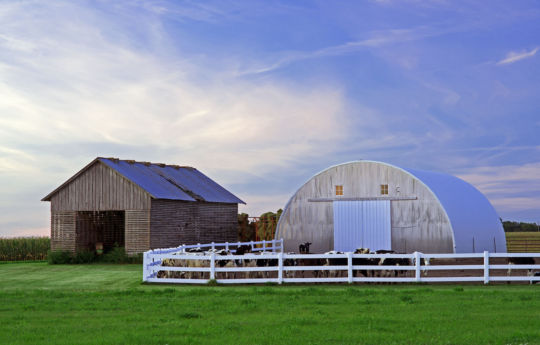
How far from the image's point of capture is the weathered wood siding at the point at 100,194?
120 ft

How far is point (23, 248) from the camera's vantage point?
44.7 m

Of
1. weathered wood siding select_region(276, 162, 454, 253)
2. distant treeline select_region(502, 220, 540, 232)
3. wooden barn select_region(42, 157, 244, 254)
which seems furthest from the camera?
distant treeline select_region(502, 220, 540, 232)

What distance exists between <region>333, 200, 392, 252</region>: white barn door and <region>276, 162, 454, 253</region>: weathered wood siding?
13.7 inches

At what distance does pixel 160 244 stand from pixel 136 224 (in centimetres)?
172

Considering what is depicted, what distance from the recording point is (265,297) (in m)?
17.6

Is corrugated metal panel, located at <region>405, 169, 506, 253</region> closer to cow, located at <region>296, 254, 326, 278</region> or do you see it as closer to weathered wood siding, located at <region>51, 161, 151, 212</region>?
cow, located at <region>296, 254, 326, 278</region>

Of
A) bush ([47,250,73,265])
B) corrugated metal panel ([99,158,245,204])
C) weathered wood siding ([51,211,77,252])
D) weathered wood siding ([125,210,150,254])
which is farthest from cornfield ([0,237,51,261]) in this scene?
Result: weathered wood siding ([125,210,150,254])

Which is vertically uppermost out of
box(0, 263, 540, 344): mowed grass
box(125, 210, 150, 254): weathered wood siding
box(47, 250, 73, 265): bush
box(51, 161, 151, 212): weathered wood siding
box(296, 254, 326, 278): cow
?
box(51, 161, 151, 212): weathered wood siding

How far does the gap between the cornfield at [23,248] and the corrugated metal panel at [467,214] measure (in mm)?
25462

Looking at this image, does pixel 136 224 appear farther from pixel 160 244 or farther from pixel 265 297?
pixel 265 297

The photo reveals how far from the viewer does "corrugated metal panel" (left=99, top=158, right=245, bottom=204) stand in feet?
124

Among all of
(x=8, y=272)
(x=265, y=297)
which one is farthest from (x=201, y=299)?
(x=8, y=272)

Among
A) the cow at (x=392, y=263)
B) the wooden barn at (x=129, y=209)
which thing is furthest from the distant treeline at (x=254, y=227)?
the cow at (x=392, y=263)

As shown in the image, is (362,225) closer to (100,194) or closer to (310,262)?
(310,262)
